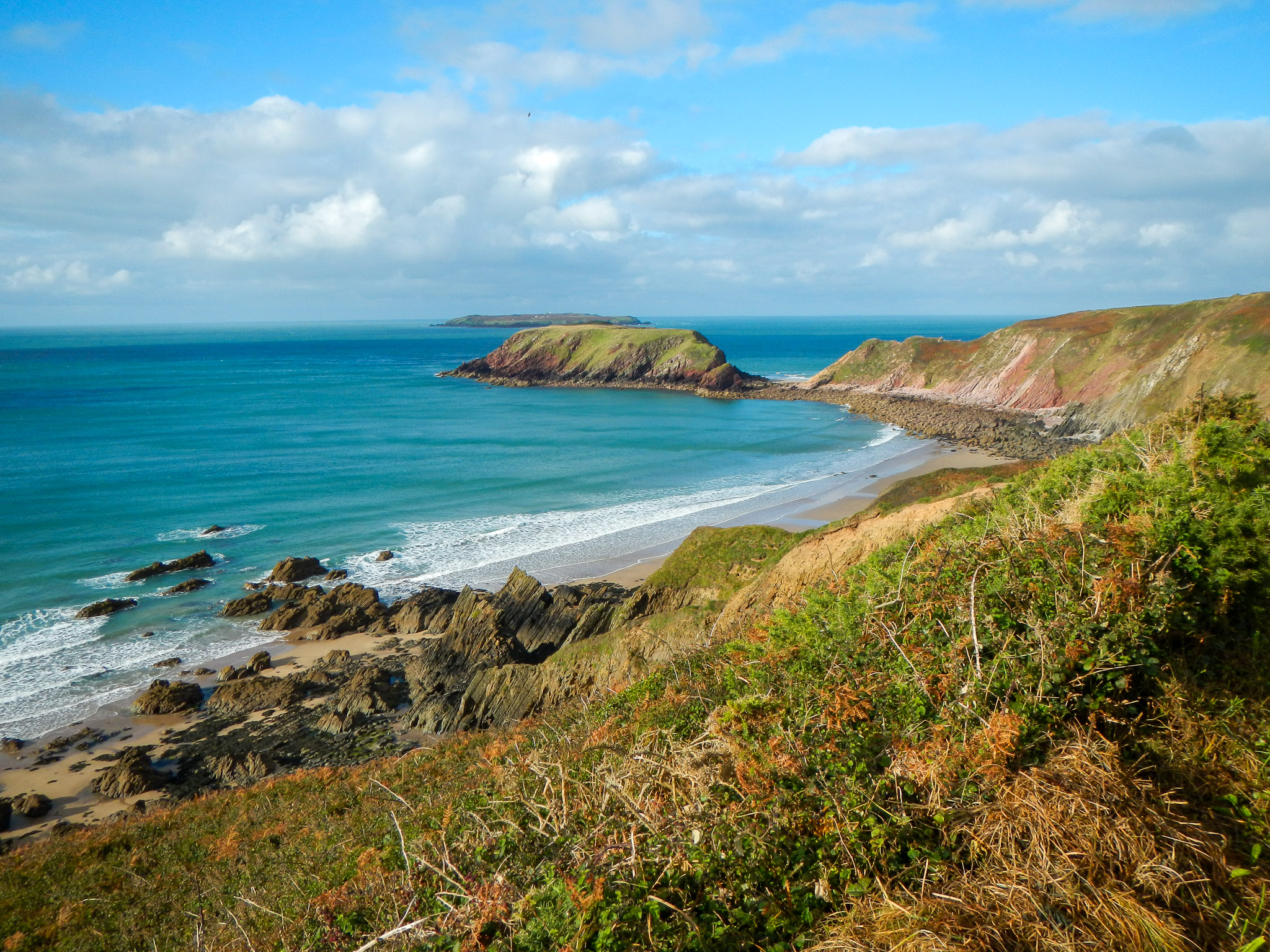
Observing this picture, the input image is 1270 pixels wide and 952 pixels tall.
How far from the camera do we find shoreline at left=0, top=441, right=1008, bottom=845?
16344mm

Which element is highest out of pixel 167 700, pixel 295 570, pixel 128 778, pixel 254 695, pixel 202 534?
pixel 202 534

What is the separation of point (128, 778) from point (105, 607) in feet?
40.5

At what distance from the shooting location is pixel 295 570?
29.5 meters

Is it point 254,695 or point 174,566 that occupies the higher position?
point 174,566

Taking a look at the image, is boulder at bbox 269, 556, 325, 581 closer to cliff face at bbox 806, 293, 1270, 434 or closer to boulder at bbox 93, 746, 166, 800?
boulder at bbox 93, 746, 166, 800

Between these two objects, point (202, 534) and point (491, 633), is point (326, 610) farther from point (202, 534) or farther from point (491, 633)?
point (202, 534)

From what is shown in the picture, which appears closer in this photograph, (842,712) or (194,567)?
(842,712)

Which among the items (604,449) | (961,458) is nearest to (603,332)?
(604,449)

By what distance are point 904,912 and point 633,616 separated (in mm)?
15085

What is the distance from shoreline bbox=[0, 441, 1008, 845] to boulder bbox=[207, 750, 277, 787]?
1.23 metres

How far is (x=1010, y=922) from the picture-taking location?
4.23 meters

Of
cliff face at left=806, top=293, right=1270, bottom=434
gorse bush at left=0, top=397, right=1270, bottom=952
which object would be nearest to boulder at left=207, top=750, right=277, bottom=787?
gorse bush at left=0, top=397, right=1270, bottom=952

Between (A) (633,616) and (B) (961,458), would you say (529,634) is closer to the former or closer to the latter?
(A) (633,616)

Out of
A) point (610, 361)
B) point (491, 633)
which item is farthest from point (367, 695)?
point (610, 361)
